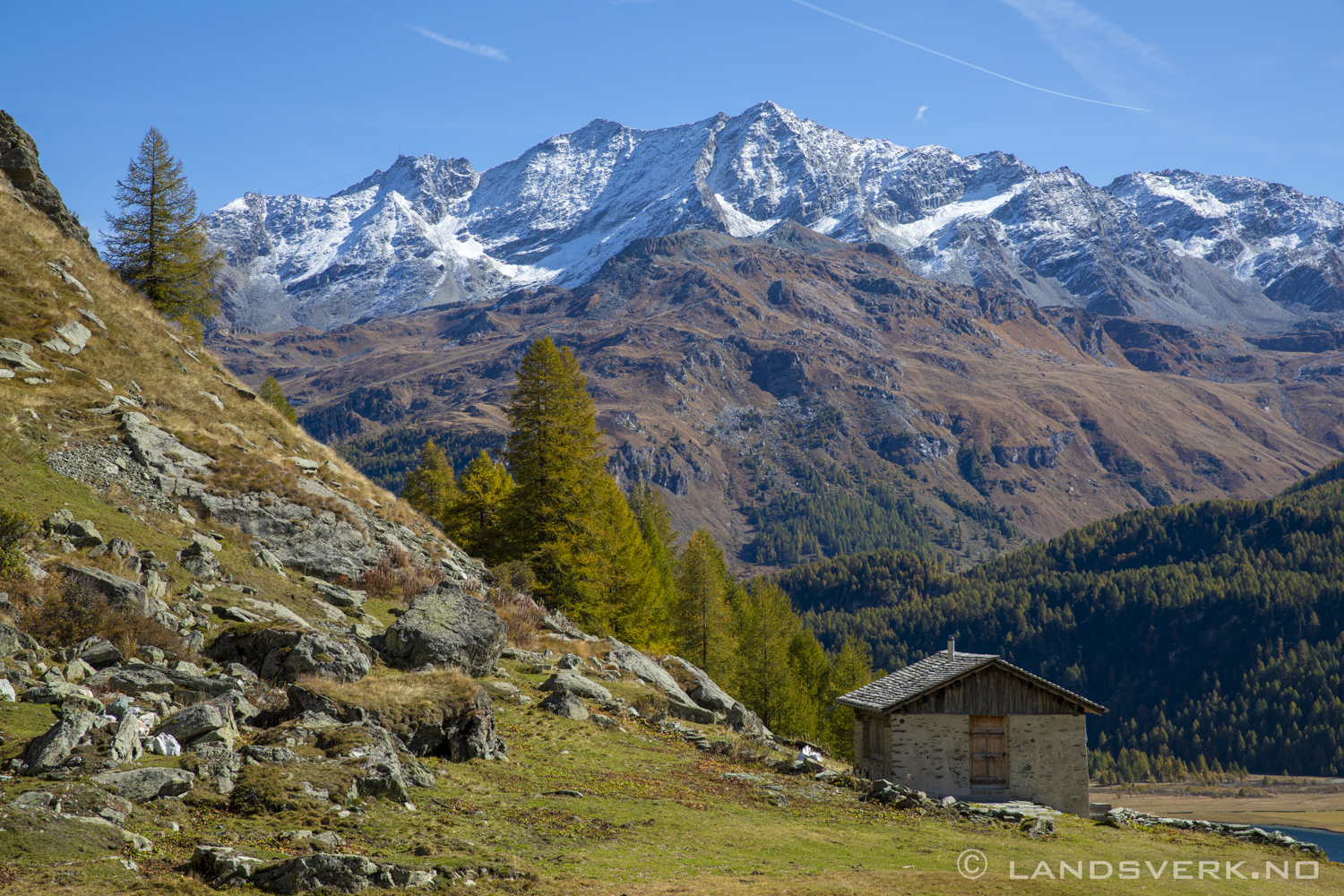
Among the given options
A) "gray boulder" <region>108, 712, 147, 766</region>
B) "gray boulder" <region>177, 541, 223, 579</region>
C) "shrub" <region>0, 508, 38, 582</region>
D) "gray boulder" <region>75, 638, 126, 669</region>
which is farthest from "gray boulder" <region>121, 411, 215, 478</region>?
"gray boulder" <region>108, 712, 147, 766</region>

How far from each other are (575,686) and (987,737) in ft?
55.6

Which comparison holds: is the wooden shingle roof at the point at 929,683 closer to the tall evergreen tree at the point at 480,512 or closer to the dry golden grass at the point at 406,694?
the tall evergreen tree at the point at 480,512

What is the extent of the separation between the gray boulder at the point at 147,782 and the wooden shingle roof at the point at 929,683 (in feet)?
86.4

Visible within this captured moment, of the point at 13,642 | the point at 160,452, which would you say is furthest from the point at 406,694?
the point at 160,452

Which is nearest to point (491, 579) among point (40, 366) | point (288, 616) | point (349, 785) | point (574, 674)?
point (574, 674)

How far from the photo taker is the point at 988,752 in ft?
114

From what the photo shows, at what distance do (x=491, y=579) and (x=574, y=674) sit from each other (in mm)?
10156

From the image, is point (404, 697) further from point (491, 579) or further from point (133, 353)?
point (133, 353)

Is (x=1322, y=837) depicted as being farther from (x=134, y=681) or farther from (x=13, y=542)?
(x=13, y=542)

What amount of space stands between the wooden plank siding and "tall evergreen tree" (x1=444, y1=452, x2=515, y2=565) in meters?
22.3

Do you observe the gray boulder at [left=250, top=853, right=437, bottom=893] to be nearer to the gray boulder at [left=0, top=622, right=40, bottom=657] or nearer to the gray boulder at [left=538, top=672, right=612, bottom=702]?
the gray boulder at [left=0, top=622, right=40, bottom=657]

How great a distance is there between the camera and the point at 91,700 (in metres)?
14.9

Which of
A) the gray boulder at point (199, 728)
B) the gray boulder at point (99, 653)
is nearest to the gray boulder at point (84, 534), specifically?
the gray boulder at point (99, 653)

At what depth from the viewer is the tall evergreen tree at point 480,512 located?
4825 cm
